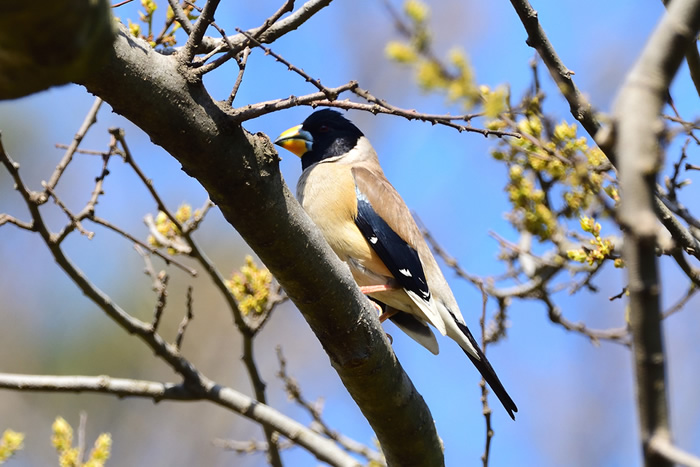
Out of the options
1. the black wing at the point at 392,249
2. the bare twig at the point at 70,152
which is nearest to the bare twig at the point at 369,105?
the bare twig at the point at 70,152

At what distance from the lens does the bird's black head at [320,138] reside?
6.23 m

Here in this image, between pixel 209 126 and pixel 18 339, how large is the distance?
29.2 ft

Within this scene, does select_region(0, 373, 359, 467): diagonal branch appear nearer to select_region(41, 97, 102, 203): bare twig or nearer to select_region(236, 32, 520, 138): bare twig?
select_region(41, 97, 102, 203): bare twig

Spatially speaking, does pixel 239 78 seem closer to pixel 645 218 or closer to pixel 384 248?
pixel 645 218

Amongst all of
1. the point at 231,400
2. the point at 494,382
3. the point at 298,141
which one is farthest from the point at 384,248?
the point at 298,141

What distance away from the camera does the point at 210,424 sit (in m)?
9.65

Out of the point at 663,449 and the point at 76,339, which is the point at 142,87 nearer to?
the point at 663,449

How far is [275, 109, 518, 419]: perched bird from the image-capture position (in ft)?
16.1

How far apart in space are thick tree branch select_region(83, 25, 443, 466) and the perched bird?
4.09 ft

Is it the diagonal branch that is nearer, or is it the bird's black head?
the diagonal branch

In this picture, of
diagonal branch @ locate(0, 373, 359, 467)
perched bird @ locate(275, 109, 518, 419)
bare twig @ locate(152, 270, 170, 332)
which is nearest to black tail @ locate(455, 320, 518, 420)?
perched bird @ locate(275, 109, 518, 419)

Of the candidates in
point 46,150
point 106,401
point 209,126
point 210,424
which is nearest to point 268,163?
point 209,126

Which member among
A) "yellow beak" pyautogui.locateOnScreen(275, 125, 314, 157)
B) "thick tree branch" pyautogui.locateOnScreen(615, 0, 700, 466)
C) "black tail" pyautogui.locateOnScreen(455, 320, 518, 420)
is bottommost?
"thick tree branch" pyautogui.locateOnScreen(615, 0, 700, 466)

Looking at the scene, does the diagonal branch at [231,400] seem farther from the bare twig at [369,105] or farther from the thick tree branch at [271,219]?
the bare twig at [369,105]
